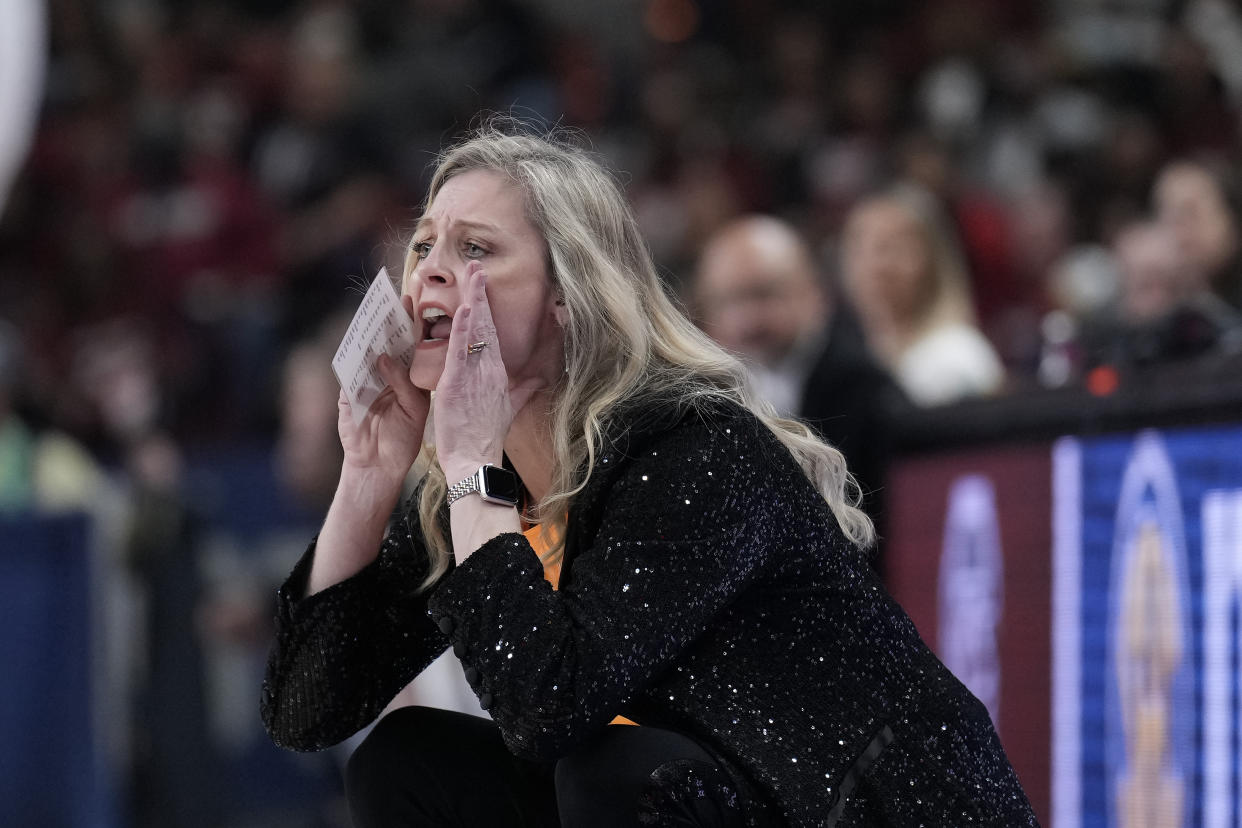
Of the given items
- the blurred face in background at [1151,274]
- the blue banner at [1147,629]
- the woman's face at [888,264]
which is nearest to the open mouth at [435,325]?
the blue banner at [1147,629]

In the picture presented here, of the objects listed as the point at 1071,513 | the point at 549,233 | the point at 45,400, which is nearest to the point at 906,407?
the point at 1071,513

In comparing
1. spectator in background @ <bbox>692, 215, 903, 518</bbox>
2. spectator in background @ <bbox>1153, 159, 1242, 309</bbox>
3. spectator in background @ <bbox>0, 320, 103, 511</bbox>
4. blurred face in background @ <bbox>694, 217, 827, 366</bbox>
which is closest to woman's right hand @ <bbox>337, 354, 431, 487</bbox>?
spectator in background @ <bbox>692, 215, 903, 518</bbox>

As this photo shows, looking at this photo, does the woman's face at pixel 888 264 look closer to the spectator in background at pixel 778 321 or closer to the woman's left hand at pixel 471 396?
the spectator in background at pixel 778 321

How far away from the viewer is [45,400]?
246 inches

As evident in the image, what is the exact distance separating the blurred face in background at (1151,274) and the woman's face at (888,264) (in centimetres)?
54

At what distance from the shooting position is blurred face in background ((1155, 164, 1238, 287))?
4074 mm

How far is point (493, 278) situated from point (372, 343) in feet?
0.57

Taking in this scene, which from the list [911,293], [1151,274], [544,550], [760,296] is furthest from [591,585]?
[911,293]

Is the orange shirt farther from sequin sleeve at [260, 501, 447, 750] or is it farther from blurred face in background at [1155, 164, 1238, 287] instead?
blurred face in background at [1155, 164, 1238, 287]

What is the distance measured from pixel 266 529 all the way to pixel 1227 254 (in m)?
3.41

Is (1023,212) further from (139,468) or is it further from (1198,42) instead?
(139,468)

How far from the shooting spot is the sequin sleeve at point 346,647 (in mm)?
2033

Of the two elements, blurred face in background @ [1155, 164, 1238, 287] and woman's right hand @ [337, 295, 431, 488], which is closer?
woman's right hand @ [337, 295, 431, 488]

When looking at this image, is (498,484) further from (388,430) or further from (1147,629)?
(1147,629)
